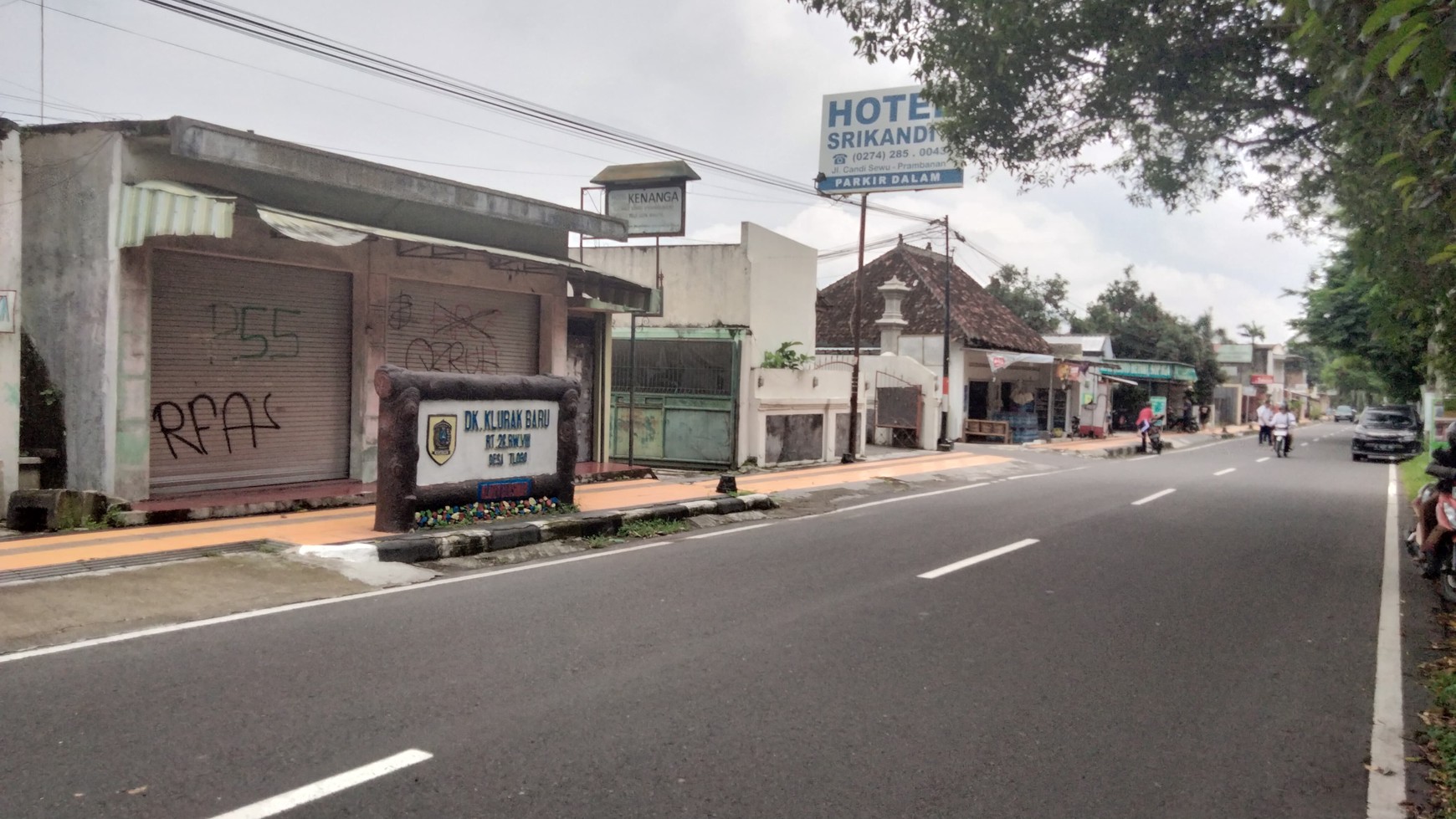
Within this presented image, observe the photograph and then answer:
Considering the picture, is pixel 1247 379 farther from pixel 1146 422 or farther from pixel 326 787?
pixel 326 787

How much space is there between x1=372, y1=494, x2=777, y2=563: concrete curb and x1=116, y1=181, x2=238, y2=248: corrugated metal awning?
328 centimetres

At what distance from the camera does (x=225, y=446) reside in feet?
37.4

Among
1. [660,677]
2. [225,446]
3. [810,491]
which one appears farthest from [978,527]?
[225,446]

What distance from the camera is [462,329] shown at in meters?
14.1

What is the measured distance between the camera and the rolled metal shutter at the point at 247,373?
10742 millimetres

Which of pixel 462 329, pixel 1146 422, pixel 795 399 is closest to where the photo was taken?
pixel 462 329

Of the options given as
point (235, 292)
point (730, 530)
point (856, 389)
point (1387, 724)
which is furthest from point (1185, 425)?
point (1387, 724)

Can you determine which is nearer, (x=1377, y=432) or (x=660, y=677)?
(x=660, y=677)

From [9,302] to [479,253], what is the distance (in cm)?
494

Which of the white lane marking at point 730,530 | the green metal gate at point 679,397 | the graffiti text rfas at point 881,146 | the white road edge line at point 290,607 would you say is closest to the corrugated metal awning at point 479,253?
the green metal gate at point 679,397

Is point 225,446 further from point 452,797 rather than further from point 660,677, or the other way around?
point 452,797

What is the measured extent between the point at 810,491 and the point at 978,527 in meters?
4.24

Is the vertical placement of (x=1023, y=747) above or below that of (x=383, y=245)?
below

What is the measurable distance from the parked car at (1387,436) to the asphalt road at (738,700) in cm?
2427
